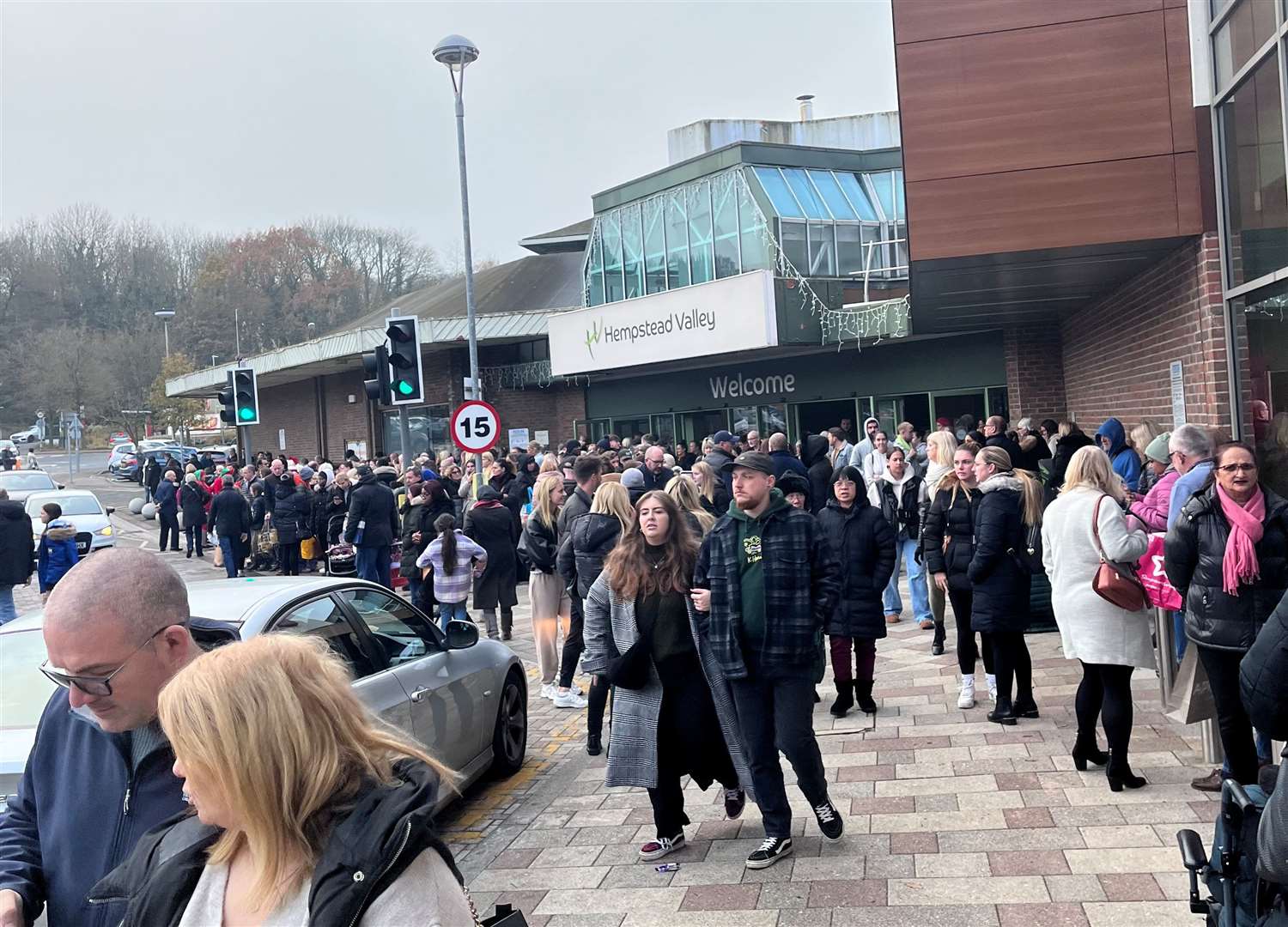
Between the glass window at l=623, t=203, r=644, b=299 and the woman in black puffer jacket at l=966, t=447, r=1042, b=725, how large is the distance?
22.1 metres

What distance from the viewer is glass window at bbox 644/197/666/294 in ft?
94.3

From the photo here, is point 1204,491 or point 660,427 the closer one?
point 1204,491

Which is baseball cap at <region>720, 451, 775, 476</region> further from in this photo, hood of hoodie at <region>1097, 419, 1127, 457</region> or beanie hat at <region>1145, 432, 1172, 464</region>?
hood of hoodie at <region>1097, 419, 1127, 457</region>

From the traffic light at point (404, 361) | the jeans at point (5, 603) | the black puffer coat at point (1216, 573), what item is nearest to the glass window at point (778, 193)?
the traffic light at point (404, 361)

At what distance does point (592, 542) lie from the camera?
8.29 metres

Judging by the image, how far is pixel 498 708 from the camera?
7570 millimetres

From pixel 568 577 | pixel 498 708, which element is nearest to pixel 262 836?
pixel 498 708

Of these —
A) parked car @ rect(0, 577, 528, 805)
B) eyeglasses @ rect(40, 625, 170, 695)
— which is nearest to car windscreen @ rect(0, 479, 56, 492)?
parked car @ rect(0, 577, 528, 805)

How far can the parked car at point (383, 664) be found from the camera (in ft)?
16.5

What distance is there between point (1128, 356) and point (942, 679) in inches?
245

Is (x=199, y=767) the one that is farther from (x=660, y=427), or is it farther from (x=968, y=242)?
(x=660, y=427)

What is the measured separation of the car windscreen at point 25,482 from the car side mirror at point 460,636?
26.2 meters

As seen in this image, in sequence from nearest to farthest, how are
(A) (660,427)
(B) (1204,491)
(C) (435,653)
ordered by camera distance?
(B) (1204,491) → (C) (435,653) → (A) (660,427)

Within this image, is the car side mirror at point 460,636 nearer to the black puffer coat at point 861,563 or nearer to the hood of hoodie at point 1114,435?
the black puffer coat at point 861,563
